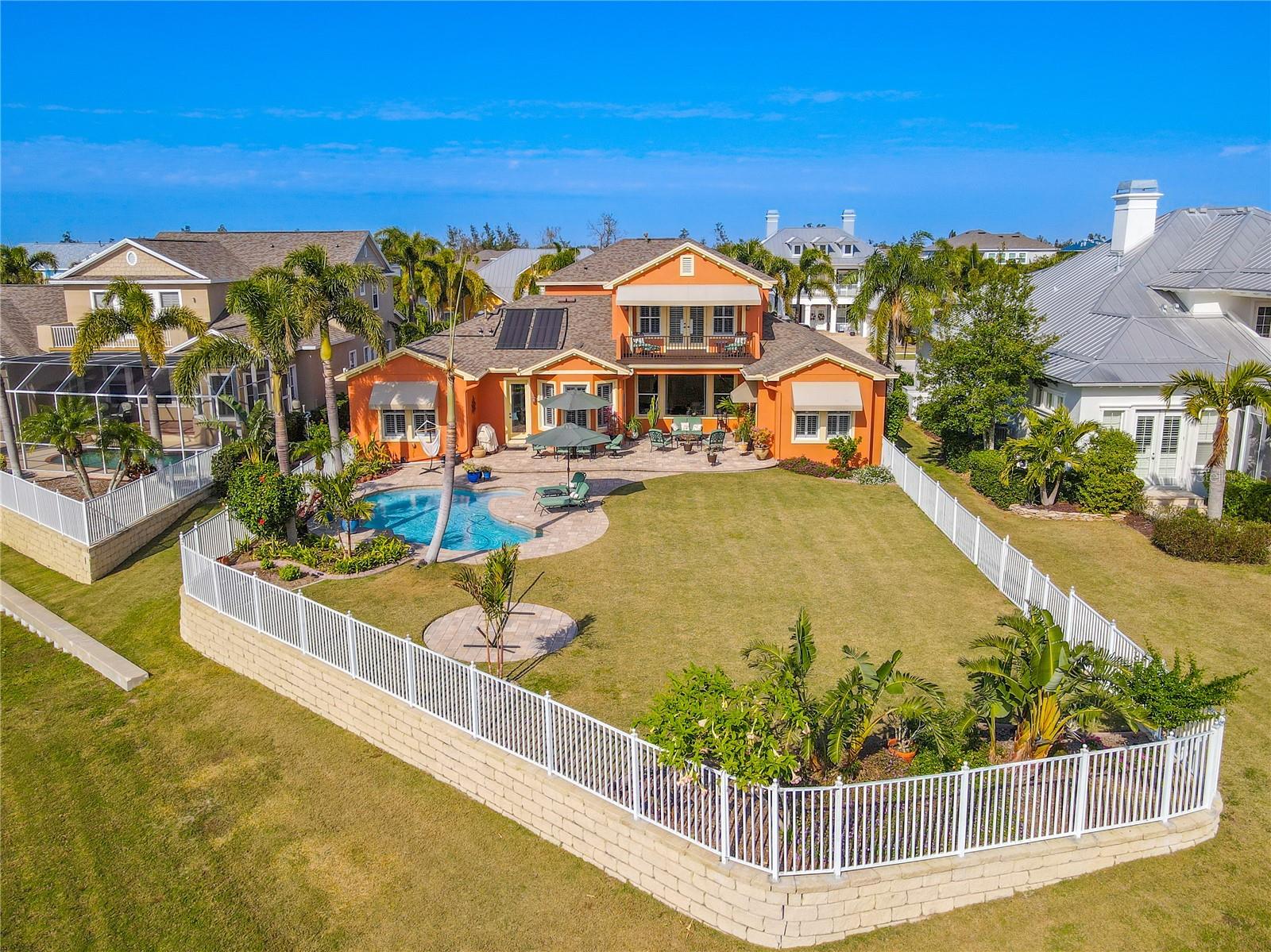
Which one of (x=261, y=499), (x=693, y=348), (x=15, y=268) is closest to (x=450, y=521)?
(x=261, y=499)

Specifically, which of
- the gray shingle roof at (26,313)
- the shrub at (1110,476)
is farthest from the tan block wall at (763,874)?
the gray shingle roof at (26,313)

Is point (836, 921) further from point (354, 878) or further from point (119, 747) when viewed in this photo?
point (119, 747)

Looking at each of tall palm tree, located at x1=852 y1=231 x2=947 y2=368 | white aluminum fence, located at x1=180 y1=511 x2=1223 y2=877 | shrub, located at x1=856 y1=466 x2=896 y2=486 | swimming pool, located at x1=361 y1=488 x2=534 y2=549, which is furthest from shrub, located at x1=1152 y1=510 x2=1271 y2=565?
tall palm tree, located at x1=852 y1=231 x2=947 y2=368

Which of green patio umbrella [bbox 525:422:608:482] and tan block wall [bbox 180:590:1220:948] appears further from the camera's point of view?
green patio umbrella [bbox 525:422:608:482]

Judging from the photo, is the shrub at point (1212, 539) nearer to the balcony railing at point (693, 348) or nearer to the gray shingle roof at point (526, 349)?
the balcony railing at point (693, 348)

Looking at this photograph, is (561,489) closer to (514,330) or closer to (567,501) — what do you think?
(567,501)

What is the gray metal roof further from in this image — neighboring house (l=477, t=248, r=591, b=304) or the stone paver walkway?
neighboring house (l=477, t=248, r=591, b=304)
